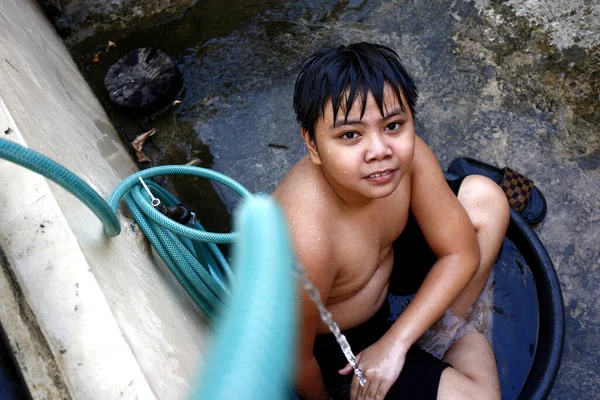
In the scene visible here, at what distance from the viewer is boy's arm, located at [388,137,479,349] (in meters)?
1.69

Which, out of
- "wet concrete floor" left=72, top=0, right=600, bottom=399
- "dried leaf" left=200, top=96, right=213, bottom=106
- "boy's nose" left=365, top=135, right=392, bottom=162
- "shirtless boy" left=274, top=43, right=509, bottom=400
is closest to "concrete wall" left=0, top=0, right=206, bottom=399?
"shirtless boy" left=274, top=43, right=509, bottom=400

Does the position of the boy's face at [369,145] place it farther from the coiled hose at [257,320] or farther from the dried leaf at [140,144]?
the dried leaf at [140,144]

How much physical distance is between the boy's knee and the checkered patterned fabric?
23 centimetres

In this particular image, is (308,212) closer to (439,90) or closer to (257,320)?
(257,320)

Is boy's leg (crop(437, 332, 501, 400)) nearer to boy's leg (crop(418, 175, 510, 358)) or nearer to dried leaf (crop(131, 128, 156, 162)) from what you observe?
boy's leg (crop(418, 175, 510, 358))

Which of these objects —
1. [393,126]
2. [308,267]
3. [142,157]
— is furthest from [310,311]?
[142,157]

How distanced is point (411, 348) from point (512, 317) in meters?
0.52

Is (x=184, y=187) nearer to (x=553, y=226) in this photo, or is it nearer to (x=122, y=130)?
(x=122, y=130)

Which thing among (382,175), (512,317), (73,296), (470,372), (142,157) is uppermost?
(73,296)

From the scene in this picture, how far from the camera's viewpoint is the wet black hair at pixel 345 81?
1.40m

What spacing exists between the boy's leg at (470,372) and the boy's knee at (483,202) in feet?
1.32

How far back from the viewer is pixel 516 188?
2.19m

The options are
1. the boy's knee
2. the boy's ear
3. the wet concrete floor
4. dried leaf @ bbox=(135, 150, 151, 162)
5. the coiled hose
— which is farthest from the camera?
dried leaf @ bbox=(135, 150, 151, 162)

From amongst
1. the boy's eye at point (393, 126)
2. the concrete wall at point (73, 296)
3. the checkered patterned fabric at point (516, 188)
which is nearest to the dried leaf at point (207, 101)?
the concrete wall at point (73, 296)
